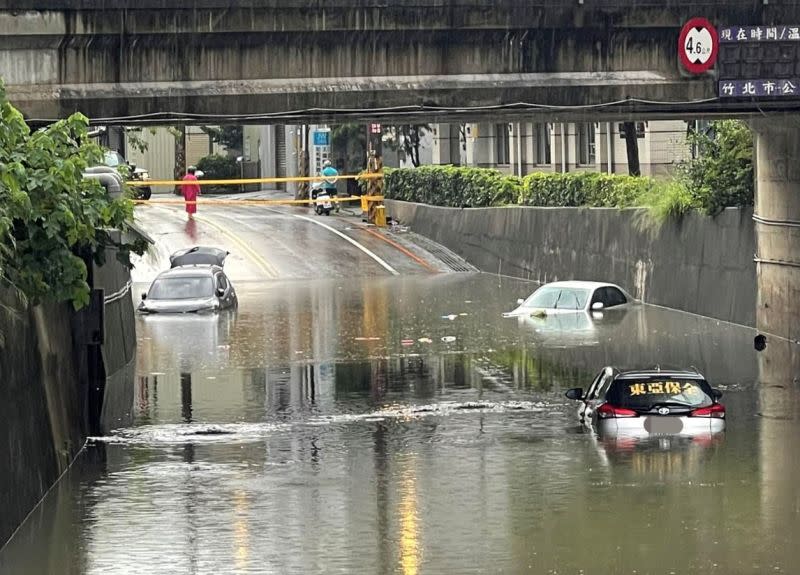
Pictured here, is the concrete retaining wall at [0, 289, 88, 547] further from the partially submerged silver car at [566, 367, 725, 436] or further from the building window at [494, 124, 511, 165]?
the building window at [494, 124, 511, 165]

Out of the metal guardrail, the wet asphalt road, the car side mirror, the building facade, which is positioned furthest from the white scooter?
the car side mirror

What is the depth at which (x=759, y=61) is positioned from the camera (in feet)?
90.2

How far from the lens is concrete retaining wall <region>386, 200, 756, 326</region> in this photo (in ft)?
124

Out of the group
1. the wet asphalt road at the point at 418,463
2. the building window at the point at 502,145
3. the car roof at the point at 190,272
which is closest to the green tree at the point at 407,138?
the building window at the point at 502,145

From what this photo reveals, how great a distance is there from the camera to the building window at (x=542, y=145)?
232 ft


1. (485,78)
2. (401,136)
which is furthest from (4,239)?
(401,136)

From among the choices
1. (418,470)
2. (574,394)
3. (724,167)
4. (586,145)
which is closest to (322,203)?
(586,145)

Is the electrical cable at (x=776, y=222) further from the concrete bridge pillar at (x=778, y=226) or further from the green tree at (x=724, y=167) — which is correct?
the green tree at (x=724, y=167)

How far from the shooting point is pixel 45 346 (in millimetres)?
21281

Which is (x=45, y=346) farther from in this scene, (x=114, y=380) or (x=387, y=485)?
(x=114, y=380)

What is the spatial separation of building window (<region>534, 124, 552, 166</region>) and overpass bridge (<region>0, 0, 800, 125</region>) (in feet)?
140

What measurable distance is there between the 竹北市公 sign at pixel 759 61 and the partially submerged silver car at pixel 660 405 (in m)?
6.90

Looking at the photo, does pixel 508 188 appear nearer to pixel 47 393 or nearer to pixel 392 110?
pixel 392 110

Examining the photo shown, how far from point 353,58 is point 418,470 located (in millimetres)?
7922
